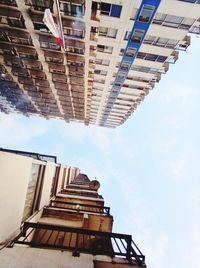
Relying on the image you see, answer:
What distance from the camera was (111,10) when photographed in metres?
16.3

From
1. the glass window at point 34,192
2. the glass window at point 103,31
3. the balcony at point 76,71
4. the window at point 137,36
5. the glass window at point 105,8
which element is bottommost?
the glass window at point 34,192

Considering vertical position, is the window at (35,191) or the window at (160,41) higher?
the window at (160,41)

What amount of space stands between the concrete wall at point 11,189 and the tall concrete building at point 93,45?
696 centimetres

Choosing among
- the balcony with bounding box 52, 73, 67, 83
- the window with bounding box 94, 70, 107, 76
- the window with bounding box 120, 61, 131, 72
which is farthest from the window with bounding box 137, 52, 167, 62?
the balcony with bounding box 52, 73, 67, 83

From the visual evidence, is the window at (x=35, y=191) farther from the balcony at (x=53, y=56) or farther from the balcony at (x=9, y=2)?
the balcony at (x=53, y=56)

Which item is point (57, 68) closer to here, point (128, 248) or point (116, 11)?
point (116, 11)

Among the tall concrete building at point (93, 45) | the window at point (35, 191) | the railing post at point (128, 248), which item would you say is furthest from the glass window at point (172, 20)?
the railing post at point (128, 248)

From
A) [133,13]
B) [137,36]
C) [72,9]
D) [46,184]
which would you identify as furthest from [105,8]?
[46,184]

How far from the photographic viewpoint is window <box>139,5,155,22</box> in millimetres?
15477

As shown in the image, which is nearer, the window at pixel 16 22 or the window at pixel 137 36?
the window at pixel 16 22

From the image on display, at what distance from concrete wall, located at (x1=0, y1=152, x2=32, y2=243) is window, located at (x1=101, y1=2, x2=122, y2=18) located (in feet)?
42.1

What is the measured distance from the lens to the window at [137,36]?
1801 centimetres

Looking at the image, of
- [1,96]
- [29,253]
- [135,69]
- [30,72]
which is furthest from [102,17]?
[1,96]

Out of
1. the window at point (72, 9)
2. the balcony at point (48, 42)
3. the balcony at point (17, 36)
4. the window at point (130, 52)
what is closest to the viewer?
the window at point (72, 9)
